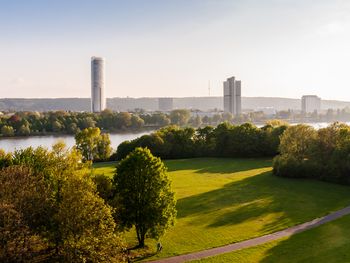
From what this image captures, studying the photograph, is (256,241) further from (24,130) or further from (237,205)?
(24,130)

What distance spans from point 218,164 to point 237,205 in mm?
30003

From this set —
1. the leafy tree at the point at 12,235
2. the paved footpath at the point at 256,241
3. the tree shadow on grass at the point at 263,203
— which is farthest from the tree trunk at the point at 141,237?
the leafy tree at the point at 12,235

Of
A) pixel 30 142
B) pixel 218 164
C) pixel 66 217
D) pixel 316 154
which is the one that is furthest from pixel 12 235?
pixel 30 142

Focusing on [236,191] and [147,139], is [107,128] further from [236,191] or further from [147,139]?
[236,191]

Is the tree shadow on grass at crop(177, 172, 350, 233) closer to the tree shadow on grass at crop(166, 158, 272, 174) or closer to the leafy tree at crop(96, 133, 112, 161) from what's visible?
the tree shadow on grass at crop(166, 158, 272, 174)

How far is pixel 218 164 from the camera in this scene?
68062mm

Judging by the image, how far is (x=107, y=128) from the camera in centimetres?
15188

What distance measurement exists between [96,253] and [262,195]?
25441mm

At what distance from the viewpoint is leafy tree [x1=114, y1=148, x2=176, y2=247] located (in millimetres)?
26281

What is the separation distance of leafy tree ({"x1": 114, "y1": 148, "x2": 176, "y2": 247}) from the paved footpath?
8.02 feet

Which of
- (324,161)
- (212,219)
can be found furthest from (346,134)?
(212,219)

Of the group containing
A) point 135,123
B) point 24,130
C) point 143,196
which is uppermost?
point 135,123

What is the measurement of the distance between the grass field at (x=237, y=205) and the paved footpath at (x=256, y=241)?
665 mm

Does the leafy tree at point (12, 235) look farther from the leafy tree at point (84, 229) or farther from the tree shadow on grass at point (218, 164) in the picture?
the tree shadow on grass at point (218, 164)
